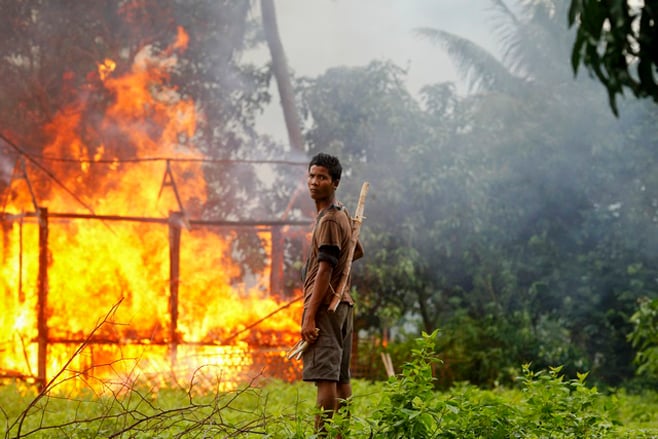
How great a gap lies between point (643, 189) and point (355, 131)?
5.85 metres

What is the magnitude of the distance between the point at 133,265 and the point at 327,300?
8035mm

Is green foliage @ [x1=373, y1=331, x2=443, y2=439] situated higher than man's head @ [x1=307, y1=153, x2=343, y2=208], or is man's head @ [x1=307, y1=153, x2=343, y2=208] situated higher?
man's head @ [x1=307, y1=153, x2=343, y2=208]

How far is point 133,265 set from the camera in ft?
44.3

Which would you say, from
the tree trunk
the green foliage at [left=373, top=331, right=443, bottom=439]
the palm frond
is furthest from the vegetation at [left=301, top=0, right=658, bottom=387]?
the green foliage at [left=373, top=331, right=443, bottom=439]

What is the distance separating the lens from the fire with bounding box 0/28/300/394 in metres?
12.0

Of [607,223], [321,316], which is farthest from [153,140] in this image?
[321,316]

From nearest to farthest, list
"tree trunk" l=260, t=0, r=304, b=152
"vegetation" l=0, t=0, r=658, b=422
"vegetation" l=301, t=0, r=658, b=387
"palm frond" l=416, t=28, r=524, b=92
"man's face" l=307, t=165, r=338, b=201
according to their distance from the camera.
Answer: "man's face" l=307, t=165, r=338, b=201, "vegetation" l=0, t=0, r=658, b=422, "tree trunk" l=260, t=0, r=304, b=152, "vegetation" l=301, t=0, r=658, b=387, "palm frond" l=416, t=28, r=524, b=92

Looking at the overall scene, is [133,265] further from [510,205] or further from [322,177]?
[510,205]

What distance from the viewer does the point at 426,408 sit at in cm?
513

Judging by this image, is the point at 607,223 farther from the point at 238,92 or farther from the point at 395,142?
the point at 238,92

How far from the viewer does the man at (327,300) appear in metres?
5.88

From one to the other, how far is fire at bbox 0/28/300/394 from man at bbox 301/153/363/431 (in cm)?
423

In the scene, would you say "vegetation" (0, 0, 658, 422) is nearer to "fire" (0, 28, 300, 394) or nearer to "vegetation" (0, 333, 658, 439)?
"fire" (0, 28, 300, 394)

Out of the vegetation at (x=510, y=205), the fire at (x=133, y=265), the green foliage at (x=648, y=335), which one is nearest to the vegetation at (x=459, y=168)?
the vegetation at (x=510, y=205)
